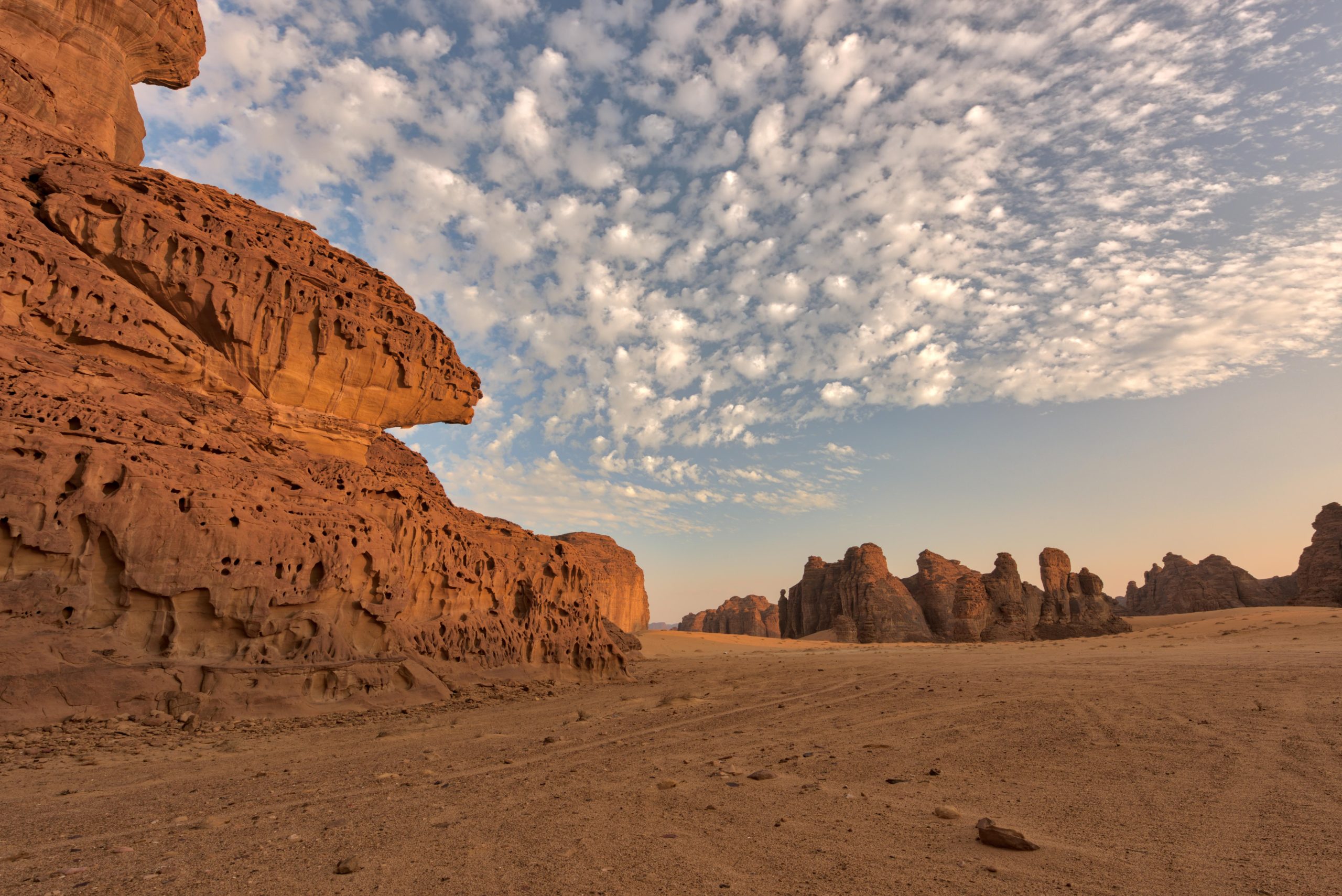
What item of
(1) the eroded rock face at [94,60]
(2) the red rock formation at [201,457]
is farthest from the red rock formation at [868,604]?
(1) the eroded rock face at [94,60]

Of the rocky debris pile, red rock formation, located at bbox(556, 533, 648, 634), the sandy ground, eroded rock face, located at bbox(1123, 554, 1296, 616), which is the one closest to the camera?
the sandy ground

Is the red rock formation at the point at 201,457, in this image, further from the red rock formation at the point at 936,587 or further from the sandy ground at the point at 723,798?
the red rock formation at the point at 936,587

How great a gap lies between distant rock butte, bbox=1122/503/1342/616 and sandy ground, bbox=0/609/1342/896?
148 feet

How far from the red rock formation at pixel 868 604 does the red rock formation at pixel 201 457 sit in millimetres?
39305

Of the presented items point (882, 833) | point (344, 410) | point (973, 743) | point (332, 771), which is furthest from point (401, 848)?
point (344, 410)

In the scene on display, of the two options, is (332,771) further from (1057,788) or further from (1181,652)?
(1181,652)

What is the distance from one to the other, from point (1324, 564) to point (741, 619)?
62.1 metres

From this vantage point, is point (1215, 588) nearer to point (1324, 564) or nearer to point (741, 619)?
point (1324, 564)

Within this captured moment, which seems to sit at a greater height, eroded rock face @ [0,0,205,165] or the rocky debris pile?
eroded rock face @ [0,0,205,165]

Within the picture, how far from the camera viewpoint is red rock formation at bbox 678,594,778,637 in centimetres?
8775

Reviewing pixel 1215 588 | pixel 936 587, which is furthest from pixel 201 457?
pixel 1215 588

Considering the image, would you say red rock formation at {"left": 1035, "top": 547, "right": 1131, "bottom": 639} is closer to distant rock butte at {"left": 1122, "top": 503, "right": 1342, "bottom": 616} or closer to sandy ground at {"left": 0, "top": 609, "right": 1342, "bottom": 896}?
distant rock butte at {"left": 1122, "top": 503, "right": 1342, "bottom": 616}

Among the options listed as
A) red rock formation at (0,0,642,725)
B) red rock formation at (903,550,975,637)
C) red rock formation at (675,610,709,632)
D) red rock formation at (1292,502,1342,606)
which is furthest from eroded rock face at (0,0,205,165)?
red rock formation at (675,610,709,632)

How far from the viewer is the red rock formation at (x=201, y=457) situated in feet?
27.7
